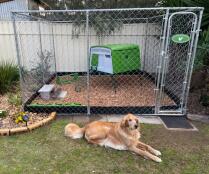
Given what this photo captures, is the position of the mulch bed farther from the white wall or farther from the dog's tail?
the white wall

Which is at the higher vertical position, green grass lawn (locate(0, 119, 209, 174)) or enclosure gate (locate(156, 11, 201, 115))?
enclosure gate (locate(156, 11, 201, 115))

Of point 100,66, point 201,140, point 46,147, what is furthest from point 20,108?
point 201,140

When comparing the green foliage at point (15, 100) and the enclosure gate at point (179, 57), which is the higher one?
the enclosure gate at point (179, 57)

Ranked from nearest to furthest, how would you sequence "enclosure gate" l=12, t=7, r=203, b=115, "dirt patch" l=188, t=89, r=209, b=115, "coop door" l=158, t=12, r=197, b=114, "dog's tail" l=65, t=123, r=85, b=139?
"dog's tail" l=65, t=123, r=85, b=139 < "coop door" l=158, t=12, r=197, b=114 < "enclosure gate" l=12, t=7, r=203, b=115 < "dirt patch" l=188, t=89, r=209, b=115

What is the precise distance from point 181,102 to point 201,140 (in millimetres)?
1110

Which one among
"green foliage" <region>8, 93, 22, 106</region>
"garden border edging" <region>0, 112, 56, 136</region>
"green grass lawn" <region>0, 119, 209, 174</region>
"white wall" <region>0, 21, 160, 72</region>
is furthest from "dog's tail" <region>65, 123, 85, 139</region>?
"white wall" <region>0, 21, 160, 72</region>

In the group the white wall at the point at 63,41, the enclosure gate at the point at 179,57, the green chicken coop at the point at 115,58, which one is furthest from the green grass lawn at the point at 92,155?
the white wall at the point at 63,41

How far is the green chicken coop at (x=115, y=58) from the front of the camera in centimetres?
633

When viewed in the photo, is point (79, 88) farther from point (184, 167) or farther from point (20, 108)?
point (184, 167)

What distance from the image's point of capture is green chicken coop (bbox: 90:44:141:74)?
6328 mm

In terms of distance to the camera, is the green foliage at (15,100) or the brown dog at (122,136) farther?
the green foliage at (15,100)

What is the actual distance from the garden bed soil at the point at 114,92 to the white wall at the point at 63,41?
3.16 feet

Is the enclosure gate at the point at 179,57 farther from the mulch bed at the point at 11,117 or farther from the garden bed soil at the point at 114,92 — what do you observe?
the mulch bed at the point at 11,117

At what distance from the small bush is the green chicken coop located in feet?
7.01
